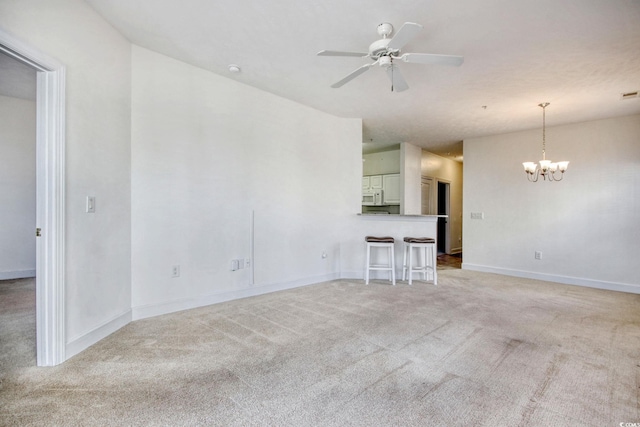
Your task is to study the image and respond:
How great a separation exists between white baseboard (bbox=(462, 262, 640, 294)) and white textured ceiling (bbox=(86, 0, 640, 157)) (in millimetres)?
2531

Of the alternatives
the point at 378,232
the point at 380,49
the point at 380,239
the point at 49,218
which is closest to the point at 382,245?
the point at 380,239

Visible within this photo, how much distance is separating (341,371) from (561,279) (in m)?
4.76

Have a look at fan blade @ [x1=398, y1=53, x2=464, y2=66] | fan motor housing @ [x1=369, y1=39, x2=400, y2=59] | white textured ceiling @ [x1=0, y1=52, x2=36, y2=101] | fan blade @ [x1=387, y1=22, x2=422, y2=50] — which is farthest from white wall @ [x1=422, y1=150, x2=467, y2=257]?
white textured ceiling @ [x1=0, y1=52, x2=36, y2=101]

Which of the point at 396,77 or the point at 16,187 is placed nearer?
the point at 396,77

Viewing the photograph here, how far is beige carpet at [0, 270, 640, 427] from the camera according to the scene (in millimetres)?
1529

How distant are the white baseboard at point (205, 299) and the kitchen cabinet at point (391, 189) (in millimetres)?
3336

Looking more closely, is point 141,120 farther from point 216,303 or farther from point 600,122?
point 600,122

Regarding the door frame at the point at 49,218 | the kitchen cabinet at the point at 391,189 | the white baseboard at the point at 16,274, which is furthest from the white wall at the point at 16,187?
the kitchen cabinet at the point at 391,189

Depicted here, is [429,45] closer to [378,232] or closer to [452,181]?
[378,232]

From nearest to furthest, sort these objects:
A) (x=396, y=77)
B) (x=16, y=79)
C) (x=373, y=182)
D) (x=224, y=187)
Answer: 1. (x=396, y=77)
2. (x=224, y=187)
3. (x=16, y=79)
4. (x=373, y=182)

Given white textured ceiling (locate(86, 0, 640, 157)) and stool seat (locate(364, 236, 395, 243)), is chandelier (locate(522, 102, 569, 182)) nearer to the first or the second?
white textured ceiling (locate(86, 0, 640, 157))

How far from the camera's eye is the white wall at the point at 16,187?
431 centimetres

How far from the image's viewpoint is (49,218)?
1962 mm

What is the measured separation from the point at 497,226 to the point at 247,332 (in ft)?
16.5
